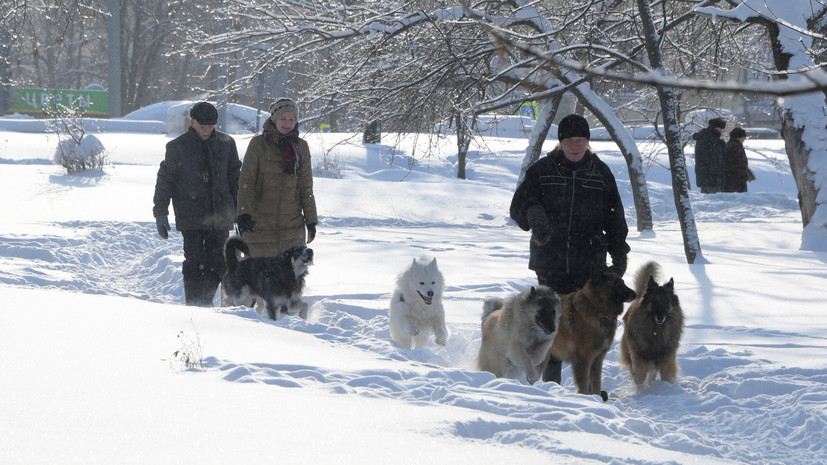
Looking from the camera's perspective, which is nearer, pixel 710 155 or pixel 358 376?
pixel 358 376

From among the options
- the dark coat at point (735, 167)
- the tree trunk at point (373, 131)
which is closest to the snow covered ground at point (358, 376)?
the tree trunk at point (373, 131)

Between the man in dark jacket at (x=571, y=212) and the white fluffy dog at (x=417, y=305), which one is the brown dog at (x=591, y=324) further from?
the white fluffy dog at (x=417, y=305)

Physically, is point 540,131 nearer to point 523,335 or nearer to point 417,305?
point 417,305

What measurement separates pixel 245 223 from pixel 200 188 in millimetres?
691

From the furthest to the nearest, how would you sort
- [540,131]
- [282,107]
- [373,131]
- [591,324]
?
[373,131]
[540,131]
[282,107]
[591,324]

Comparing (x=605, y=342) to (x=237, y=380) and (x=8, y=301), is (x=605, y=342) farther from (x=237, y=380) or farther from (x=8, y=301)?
(x=8, y=301)

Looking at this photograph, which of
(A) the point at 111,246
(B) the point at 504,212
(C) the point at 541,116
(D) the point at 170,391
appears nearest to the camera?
(D) the point at 170,391

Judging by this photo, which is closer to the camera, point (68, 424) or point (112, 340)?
point (68, 424)

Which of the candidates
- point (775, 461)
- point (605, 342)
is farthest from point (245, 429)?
point (605, 342)

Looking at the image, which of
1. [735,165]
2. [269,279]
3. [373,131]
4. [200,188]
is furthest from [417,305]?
[735,165]

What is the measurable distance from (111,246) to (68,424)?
426 inches

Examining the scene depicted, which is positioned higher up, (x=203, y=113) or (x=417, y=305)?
(x=203, y=113)

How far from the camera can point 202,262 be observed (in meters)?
8.44

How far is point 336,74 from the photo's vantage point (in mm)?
14328
